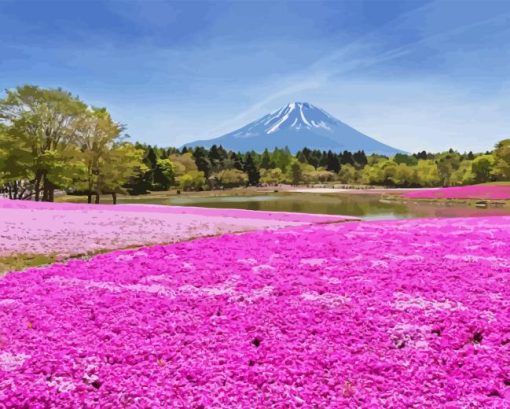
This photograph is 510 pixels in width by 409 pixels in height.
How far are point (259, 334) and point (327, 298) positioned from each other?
9.22 feet

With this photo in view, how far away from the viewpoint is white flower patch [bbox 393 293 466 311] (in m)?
10.1

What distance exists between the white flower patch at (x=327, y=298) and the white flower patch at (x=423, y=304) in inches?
48.2

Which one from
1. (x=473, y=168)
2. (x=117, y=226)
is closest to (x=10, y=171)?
(x=117, y=226)

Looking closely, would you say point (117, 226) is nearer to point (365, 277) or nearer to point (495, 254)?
point (365, 277)

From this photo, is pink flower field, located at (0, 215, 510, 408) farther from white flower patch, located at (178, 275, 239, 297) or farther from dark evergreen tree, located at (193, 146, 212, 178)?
dark evergreen tree, located at (193, 146, 212, 178)

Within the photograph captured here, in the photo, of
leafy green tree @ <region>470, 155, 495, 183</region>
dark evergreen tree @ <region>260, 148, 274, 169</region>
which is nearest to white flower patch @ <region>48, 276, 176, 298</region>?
leafy green tree @ <region>470, 155, 495, 183</region>

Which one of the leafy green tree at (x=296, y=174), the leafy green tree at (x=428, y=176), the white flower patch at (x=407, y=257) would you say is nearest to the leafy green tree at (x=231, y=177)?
the leafy green tree at (x=296, y=174)

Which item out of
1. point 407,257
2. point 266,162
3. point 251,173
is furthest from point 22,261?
point 266,162

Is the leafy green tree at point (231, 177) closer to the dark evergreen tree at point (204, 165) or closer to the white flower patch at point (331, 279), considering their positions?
the dark evergreen tree at point (204, 165)

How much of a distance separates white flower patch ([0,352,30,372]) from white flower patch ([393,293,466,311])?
767cm

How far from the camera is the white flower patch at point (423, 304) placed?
10.1 metres

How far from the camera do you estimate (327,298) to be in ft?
36.0

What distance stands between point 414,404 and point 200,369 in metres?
3.31

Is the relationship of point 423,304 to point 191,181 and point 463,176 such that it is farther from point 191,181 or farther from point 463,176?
point 463,176
